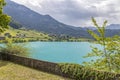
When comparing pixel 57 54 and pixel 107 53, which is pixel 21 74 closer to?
pixel 107 53

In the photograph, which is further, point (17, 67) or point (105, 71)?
point (17, 67)

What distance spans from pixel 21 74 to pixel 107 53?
628cm

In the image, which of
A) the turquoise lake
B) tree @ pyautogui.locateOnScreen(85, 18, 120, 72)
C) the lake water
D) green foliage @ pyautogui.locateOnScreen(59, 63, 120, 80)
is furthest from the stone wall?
the lake water

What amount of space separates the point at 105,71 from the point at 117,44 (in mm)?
1871

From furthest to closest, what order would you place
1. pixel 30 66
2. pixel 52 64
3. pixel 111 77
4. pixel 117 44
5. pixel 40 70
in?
pixel 30 66 < pixel 40 70 < pixel 52 64 < pixel 117 44 < pixel 111 77

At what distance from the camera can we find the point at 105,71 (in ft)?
42.5

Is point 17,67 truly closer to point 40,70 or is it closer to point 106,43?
point 40,70

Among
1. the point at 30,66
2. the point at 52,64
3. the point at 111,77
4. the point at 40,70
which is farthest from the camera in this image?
the point at 30,66

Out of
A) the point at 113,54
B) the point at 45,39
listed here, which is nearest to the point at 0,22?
the point at 113,54

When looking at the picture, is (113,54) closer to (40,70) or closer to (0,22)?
(40,70)

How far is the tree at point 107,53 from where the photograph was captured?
13.7 metres

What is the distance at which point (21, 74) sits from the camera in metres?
16.5

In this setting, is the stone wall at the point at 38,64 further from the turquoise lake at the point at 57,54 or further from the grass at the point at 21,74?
the turquoise lake at the point at 57,54

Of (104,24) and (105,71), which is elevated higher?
(104,24)
